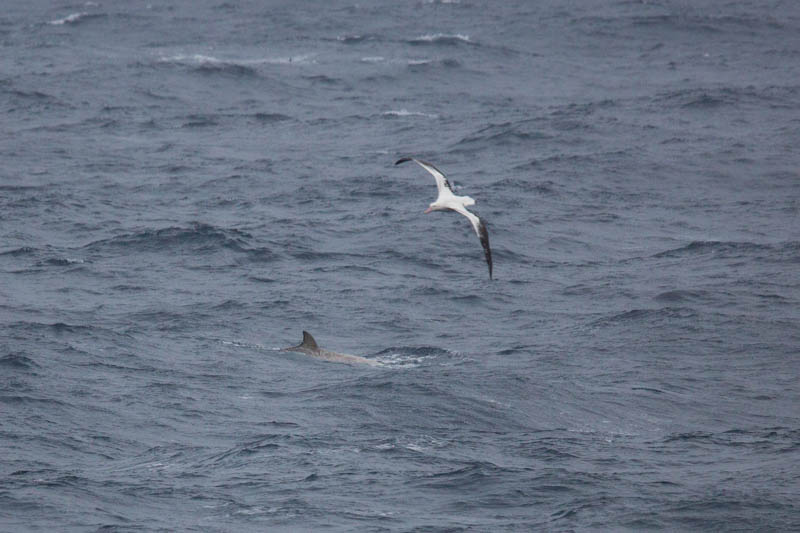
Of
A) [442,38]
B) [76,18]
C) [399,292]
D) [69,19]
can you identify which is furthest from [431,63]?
[399,292]

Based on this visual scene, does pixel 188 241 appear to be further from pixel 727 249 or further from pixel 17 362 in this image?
pixel 727 249

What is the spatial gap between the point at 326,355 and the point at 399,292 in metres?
7.42

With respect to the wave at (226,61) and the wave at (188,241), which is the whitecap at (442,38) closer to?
the wave at (226,61)

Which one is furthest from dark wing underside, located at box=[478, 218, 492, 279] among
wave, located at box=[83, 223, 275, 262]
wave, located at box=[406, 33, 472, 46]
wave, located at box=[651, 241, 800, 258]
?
wave, located at box=[406, 33, 472, 46]

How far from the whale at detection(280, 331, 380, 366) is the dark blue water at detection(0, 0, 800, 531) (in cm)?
41

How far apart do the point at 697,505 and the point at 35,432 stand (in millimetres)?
16998

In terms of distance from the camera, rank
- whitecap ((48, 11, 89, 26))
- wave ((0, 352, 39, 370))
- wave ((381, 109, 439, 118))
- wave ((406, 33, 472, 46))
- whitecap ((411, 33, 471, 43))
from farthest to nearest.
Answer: whitecap ((48, 11, 89, 26))
whitecap ((411, 33, 471, 43))
wave ((406, 33, 472, 46))
wave ((381, 109, 439, 118))
wave ((0, 352, 39, 370))

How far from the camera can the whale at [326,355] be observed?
40.5m

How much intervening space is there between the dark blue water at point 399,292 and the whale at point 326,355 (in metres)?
0.41

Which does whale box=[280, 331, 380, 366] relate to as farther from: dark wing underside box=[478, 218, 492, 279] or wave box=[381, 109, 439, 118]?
wave box=[381, 109, 439, 118]

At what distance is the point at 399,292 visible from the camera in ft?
156

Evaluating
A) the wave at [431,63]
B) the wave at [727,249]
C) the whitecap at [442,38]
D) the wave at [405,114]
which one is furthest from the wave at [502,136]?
the whitecap at [442,38]

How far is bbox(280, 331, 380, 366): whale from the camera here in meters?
40.5

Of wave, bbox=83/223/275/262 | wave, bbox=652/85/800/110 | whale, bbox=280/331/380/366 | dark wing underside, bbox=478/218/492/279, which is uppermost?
dark wing underside, bbox=478/218/492/279
